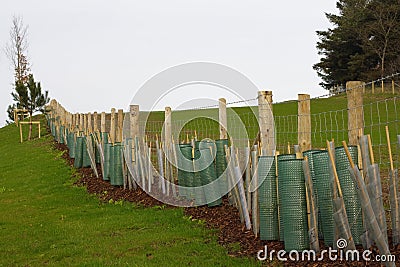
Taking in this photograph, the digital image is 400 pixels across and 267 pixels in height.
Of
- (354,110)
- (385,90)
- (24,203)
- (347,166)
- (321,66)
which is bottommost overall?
(24,203)

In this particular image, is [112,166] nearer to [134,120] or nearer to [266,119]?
[134,120]

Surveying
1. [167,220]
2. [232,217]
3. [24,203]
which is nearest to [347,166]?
[232,217]

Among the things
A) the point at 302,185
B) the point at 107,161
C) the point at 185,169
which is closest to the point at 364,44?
the point at 107,161

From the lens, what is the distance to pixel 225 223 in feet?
25.0

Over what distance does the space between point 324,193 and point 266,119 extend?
75.4 inches

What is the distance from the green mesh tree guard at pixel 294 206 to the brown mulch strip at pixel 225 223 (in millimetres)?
201

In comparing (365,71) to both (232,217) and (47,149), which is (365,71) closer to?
(47,149)

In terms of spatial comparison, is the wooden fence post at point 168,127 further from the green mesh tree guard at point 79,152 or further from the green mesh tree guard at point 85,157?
the green mesh tree guard at point 79,152

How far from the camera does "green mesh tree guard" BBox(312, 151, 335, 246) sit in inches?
216

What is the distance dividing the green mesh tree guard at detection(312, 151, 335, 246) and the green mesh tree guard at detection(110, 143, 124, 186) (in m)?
6.91

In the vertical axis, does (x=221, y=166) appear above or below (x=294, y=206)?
above

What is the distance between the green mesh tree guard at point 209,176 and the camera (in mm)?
8443

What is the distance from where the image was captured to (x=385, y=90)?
37.3 m

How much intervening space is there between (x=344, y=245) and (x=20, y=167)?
14.6 m
